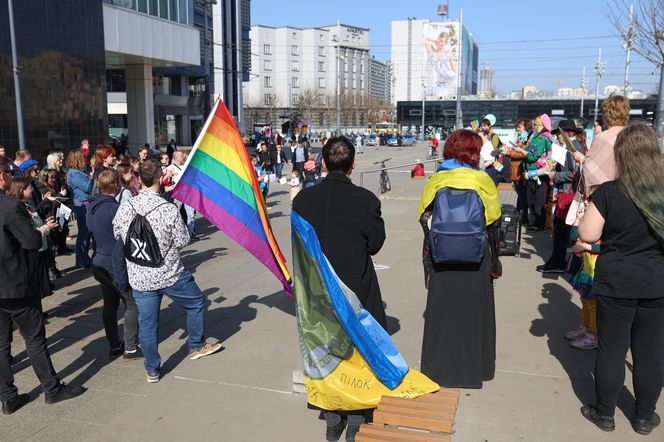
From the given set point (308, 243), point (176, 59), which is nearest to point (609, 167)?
point (308, 243)

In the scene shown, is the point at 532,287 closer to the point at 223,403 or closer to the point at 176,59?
the point at 223,403

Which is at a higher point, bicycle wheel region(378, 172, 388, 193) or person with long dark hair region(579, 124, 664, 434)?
person with long dark hair region(579, 124, 664, 434)

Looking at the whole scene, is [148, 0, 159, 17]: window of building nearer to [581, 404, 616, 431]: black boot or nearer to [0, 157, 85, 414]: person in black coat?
[0, 157, 85, 414]: person in black coat

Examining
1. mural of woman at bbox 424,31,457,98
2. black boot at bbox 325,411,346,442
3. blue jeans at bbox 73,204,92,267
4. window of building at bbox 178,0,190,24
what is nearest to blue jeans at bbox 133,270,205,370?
black boot at bbox 325,411,346,442

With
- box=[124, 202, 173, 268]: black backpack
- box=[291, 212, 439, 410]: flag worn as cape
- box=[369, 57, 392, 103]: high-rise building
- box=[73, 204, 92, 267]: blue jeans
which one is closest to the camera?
box=[291, 212, 439, 410]: flag worn as cape

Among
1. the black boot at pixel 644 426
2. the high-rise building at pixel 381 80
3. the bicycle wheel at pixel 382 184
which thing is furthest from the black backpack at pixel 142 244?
the high-rise building at pixel 381 80

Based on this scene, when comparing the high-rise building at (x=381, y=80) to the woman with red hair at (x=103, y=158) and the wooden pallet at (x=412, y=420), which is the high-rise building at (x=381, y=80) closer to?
the woman with red hair at (x=103, y=158)

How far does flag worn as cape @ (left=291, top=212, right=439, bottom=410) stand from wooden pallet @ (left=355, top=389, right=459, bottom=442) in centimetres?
23

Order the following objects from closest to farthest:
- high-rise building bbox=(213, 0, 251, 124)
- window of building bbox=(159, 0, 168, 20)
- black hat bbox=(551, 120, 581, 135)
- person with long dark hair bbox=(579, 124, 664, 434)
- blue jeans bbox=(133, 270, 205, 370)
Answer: person with long dark hair bbox=(579, 124, 664, 434) → blue jeans bbox=(133, 270, 205, 370) → black hat bbox=(551, 120, 581, 135) → window of building bbox=(159, 0, 168, 20) → high-rise building bbox=(213, 0, 251, 124)

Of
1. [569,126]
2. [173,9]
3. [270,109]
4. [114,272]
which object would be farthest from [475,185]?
[270,109]

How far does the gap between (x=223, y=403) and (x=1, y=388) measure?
1.69 meters

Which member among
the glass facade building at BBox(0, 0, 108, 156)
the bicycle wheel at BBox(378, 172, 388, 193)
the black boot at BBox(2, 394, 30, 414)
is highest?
the glass facade building at BBox(0, 0, 108, 156)

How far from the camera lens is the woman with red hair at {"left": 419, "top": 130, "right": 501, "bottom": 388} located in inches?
168

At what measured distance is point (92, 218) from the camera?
5.43 metres
